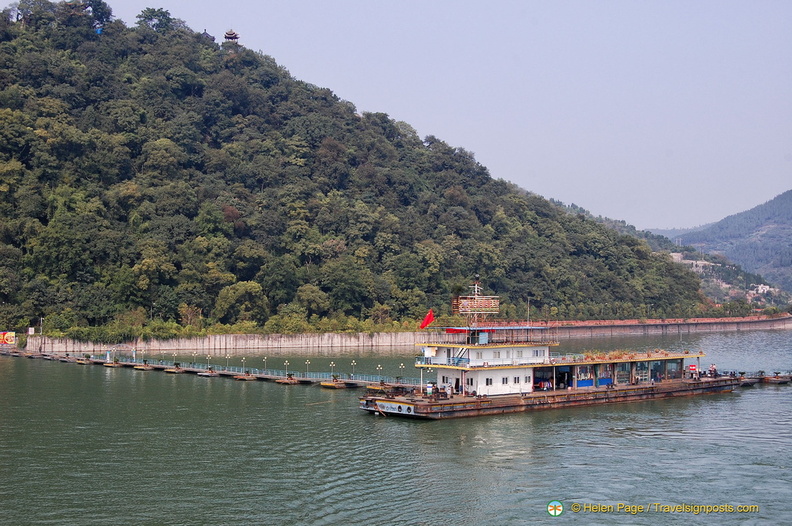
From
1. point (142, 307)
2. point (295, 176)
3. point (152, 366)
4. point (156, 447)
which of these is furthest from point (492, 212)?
point (156, 447)

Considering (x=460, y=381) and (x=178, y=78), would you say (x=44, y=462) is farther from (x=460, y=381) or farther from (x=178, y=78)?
(x=178, y=78)

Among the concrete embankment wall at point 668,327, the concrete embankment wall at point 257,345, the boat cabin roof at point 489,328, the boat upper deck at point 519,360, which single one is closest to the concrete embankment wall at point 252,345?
the concrete embankment wall at point 257,345

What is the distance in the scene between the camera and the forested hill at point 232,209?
11138cm

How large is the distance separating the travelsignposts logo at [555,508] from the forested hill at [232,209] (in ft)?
234

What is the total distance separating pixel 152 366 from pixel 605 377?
45345 millimetres

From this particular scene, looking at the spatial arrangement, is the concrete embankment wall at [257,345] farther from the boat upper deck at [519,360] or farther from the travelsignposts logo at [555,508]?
the travelsignposts logo at [555,508]

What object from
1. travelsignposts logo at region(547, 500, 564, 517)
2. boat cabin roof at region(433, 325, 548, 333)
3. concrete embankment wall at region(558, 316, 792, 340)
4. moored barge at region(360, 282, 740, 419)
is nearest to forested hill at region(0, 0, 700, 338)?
concrete embankment wall at region(558, 316, 792, 340)

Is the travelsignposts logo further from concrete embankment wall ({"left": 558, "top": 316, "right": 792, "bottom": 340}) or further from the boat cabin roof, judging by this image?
concrete embankment wall ({"left": 558, "top": 316, "right": 792, "bottom": 340})

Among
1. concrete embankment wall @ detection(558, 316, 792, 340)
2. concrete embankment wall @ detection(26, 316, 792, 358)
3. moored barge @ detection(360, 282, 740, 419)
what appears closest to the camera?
moored barge @ detection(360, 282, 740, 419)

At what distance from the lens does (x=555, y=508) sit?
36156 mm

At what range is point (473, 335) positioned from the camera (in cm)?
5862

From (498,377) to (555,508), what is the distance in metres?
22.9

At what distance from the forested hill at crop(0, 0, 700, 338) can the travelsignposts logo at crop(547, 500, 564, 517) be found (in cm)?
7129

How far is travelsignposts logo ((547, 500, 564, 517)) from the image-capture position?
3569 centimetres
